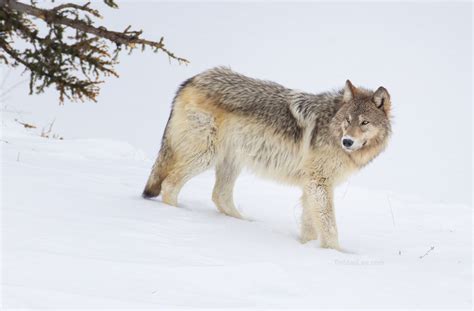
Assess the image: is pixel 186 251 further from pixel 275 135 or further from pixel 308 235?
pixel 275 135

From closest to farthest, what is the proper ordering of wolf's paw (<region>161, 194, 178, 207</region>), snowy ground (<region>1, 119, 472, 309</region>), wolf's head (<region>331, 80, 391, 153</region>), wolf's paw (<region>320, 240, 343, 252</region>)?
1. snowy ground (<region>1, 119, 472, 309</region>)
2. wolf's paw (<region>320, 240, 343, 252</region>)
3. wolf's head (<region>331, 80, 391, 153</region>)
4. wolf's paw (<region>161, 194, 178, 207</region>)

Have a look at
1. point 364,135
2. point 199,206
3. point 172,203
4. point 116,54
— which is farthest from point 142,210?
point 364,135

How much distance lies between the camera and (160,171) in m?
6.95

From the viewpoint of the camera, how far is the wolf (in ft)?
20.9

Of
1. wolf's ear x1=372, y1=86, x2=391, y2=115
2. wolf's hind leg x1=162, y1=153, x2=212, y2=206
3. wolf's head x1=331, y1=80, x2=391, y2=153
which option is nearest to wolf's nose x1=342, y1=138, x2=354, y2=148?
wolf's head x1=331, y1=80, x2=391, y2=153

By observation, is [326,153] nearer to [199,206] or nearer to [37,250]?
[199,206]

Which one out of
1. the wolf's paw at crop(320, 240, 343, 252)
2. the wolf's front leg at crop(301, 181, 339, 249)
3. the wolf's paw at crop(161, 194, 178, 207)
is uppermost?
the wolf's front leg at crop(301, 181, 339, 249)

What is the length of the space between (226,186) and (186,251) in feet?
8.83

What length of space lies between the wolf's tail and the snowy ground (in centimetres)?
22

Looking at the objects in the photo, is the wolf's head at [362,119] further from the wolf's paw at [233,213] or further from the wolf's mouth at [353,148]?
the wolf's paw at [233,213]

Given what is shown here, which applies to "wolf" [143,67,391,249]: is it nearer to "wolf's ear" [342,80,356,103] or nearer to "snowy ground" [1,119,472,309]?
"wolf's ear" [342,80,356,103]

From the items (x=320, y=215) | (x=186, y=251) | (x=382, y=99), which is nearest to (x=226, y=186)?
(x=320, y=215)

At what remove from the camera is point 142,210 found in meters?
5.91

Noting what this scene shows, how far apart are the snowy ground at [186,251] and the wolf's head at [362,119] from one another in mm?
1174
